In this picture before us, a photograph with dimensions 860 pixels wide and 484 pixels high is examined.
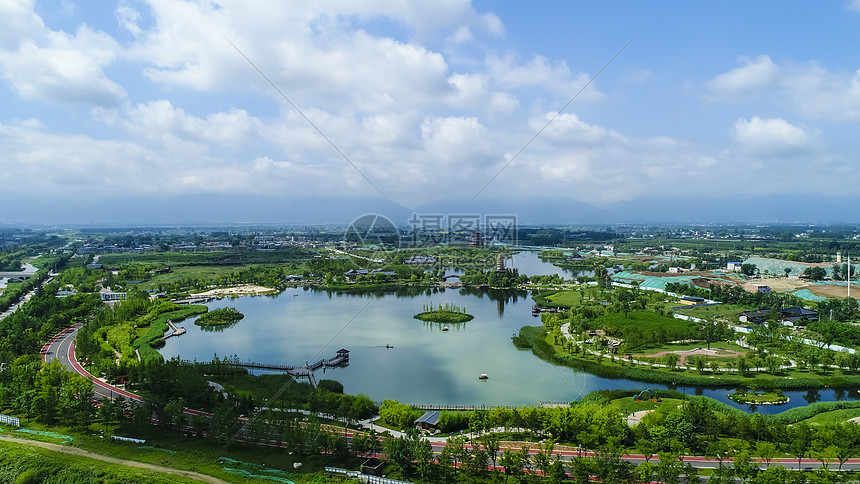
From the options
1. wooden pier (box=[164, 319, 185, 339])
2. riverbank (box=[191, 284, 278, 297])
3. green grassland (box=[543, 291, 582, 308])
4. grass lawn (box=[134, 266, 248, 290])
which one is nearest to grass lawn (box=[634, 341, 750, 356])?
green grassland (box=[543, 291, 582, 308])

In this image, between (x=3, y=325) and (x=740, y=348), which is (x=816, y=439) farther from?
(x=3, y=325)

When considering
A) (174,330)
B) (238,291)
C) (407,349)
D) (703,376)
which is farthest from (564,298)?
(238,291)

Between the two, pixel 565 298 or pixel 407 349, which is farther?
pixel 565 298

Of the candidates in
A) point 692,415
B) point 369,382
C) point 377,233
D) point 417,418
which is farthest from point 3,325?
point 377,233

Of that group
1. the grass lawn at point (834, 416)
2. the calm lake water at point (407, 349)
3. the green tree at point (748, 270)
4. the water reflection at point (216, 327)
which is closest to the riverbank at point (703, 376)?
the calm lake water at point (407, 349)

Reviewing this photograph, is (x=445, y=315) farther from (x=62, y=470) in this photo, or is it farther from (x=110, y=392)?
(x=62, y=470)

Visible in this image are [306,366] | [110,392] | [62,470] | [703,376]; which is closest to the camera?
[62,470]

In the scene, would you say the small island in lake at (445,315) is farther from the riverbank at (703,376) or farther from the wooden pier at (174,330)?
the wooden pier at (174,330)
